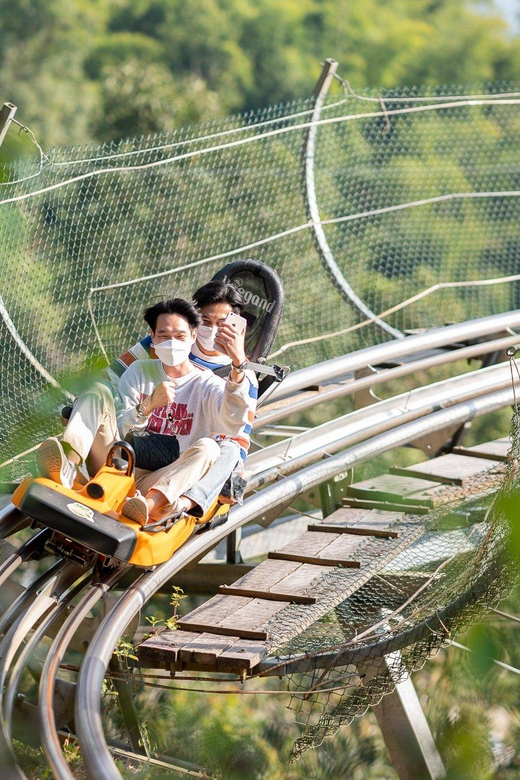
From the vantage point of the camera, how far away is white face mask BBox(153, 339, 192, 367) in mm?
3238

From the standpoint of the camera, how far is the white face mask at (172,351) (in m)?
3.24

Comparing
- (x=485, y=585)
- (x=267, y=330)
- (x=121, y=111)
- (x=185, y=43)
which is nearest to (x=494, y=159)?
(x=267, y=330)

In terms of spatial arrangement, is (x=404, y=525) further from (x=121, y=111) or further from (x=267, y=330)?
(x=121, y=111)

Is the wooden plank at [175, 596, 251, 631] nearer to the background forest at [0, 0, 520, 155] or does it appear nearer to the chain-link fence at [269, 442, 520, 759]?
the chain-link fence at [269, 442, 520, 759]

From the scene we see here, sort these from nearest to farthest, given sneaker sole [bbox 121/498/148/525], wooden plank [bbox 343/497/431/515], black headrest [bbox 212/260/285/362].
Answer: sneaker sole [bbox 121/498/148/525]
black headrest [bbox 212/260/285/362]
wooden plank [bbox 343/497/431/515]

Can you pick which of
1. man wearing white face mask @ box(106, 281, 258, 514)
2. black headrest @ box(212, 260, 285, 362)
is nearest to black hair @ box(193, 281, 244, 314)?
man wearing white face mask @ box(106, 281, 258, 514)

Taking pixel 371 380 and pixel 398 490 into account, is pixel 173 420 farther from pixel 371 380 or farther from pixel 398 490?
pixel 371 380

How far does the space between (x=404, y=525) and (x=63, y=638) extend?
1.63 m

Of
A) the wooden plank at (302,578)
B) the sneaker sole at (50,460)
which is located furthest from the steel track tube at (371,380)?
the sneaker sole at (50,460)

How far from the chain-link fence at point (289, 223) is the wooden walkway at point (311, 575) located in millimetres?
800

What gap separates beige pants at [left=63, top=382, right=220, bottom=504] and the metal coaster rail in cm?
23

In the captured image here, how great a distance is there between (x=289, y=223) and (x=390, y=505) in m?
1.57

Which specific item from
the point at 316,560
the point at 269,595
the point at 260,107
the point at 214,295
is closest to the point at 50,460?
the point at 269,595

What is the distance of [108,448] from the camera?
3127 millimetres
